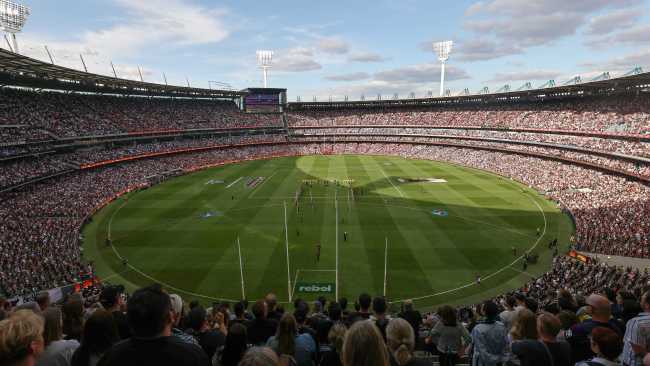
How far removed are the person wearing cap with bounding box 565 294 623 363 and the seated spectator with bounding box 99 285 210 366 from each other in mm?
7278

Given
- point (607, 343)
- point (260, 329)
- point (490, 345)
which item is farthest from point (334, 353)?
point (607, 343)

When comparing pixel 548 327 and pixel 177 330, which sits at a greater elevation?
pixel 548 327

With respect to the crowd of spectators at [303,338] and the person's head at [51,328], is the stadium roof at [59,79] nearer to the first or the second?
the person's head at [51,328]

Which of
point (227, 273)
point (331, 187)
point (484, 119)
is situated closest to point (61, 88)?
point (331, 187)

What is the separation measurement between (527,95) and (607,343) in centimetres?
9199

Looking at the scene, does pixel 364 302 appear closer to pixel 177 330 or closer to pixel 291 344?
pixel 291 344

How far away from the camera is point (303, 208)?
48.0m

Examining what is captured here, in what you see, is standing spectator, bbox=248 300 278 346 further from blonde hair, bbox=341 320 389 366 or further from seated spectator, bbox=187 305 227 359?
blonde hair, bbox=341 320 389 366

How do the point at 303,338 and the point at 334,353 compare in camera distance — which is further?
the point at 303,338

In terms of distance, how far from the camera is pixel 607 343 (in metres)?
4.95

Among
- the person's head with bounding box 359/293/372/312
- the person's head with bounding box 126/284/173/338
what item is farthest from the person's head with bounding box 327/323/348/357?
the person's head with bounding box 126/284/173/338

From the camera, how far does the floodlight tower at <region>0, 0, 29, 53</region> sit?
56.1m

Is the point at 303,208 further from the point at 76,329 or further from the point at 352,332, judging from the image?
the point at 352,332

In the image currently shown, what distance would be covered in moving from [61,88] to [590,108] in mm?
100421
